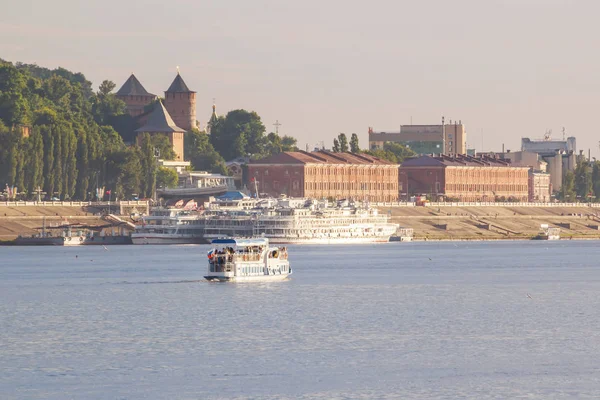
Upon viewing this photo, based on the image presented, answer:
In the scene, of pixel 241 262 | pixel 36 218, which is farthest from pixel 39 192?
pixel 241 262

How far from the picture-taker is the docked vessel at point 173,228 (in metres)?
174

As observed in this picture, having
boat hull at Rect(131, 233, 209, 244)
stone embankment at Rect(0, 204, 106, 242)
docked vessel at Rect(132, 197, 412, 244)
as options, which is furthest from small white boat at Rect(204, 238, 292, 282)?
boat hull at Rect(131, 233, 209, 244)

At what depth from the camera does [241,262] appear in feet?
308

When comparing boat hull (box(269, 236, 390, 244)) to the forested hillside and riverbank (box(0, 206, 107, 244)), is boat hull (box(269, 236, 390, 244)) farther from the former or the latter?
the forested hillside

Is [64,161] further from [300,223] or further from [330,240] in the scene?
[330,240]

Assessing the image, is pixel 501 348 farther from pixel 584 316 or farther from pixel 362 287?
pixel 362 287

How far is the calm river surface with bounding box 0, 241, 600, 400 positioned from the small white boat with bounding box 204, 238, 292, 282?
161 cm

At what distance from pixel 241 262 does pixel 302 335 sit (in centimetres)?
3162

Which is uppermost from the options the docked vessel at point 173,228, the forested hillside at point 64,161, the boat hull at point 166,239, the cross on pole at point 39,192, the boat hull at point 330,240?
the forested hillside at point 64,161

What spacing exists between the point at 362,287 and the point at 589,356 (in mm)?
37225

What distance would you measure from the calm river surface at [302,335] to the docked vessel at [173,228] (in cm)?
6272

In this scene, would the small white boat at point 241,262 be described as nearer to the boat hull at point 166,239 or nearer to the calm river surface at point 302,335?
the calm river surface at point 302,335

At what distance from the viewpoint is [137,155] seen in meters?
197

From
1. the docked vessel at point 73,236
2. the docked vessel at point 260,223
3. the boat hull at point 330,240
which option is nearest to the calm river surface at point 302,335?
the docked vessel at point 73,236
